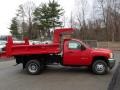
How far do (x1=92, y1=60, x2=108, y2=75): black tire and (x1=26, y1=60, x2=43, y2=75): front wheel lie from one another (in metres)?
2.71

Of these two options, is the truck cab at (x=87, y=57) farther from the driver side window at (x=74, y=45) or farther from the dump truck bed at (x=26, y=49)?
the dump truck bed at (x=26, y=49)

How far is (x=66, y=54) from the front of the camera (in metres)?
11.8

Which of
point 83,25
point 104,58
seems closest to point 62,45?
point 104,58

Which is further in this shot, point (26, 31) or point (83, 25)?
point (26, 31)

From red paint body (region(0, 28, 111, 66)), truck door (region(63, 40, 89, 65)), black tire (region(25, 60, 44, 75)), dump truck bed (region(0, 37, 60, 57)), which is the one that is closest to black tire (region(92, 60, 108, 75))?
red paint body (region(0, 28, 111, 66))

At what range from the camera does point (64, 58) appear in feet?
38.8

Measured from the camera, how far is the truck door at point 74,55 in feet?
38.3

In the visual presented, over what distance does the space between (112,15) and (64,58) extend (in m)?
42.0

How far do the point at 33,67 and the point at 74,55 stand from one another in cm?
215

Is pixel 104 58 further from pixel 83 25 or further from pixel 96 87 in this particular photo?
pixel 83 25

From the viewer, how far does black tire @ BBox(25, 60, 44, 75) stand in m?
11.8

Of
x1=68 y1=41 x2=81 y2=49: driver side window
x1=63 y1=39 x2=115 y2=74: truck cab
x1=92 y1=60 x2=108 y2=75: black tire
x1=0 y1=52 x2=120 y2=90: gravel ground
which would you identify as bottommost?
x1=0 y1=52 x2=120 y2=90: gravel ground

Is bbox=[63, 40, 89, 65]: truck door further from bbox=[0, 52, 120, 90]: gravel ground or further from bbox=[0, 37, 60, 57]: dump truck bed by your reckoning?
bbox=[0, 37, 60, 57]: dump truck bed

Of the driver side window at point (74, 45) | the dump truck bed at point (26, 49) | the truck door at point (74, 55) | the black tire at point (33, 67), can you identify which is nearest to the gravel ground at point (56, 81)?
the black tire at point (33, 67)
